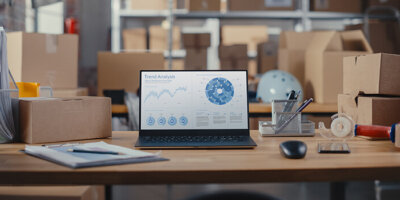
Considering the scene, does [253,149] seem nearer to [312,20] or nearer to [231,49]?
[231,49]

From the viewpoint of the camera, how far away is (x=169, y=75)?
143cm

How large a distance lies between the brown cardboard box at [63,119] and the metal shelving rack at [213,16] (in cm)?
262

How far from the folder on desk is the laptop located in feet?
0.77

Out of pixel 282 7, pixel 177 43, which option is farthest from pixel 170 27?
pixel 282 7

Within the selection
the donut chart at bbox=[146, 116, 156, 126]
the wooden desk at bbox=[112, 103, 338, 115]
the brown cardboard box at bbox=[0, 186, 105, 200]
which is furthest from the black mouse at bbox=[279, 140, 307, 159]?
the wooden desk at bbox=[112, 103, 338, 115]

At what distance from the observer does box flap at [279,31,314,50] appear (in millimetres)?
3076

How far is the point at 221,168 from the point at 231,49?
8.85 ft

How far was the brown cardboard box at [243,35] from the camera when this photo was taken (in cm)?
418

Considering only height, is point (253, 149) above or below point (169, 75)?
below

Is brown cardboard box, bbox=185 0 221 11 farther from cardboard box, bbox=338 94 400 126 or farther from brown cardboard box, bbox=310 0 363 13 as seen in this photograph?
cardboard box, bbox=338 94 400 126

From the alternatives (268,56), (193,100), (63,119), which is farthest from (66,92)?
(268,56)

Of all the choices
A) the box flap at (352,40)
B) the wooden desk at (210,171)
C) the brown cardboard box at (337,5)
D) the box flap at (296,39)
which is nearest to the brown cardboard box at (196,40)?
the box flap at (296,39)

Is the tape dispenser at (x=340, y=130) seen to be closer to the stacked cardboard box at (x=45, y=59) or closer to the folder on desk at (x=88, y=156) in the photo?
the folder on desk at (x=88, y=156)

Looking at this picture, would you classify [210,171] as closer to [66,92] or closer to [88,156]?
[88,156]
